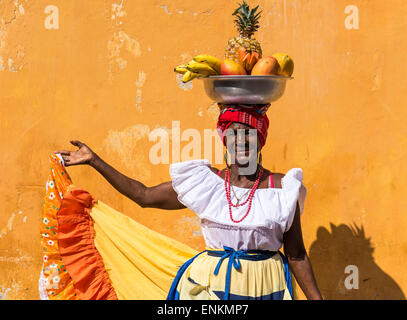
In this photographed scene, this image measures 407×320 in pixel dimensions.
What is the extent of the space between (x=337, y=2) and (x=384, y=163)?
1.33 m

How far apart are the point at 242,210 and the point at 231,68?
794 millimetres

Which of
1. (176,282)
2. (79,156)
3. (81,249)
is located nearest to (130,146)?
(79,156)

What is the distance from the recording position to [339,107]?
179 inches

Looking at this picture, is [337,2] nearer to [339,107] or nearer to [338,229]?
[339,107]

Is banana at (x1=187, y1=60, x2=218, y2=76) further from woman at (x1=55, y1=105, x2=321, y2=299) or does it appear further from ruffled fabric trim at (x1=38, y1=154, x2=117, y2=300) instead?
ruffled fabric trim at (x1=38, y1=154, x2=117, y2=300)

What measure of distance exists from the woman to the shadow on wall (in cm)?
141

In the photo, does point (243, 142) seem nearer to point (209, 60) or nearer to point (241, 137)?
point (241, 137)

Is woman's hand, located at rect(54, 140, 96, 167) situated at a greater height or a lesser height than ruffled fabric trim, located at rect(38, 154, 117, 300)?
greater

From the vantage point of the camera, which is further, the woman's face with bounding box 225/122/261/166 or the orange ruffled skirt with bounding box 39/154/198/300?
the orange ruffled skirt with bounding box 39/154/198/300

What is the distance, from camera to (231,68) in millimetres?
3195

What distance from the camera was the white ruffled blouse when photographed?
3.15 meters

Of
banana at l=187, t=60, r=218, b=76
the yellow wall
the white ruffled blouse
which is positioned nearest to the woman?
the white ruffled blouse
